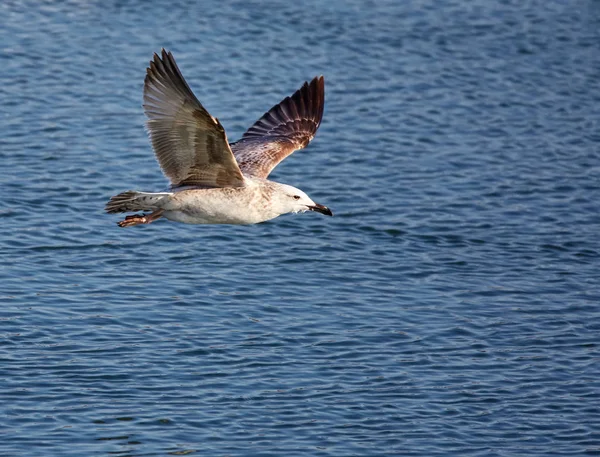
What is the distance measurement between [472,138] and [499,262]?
4888mm

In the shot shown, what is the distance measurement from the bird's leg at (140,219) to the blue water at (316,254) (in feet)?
4.58

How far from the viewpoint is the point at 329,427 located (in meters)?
10.3

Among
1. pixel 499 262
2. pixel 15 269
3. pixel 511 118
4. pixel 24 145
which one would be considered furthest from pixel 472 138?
pixel 15 269

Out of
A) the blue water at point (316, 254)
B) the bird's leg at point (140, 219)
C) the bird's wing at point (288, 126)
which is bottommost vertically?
the blue water at point (316, 254)

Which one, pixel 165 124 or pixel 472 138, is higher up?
pixel 165 124

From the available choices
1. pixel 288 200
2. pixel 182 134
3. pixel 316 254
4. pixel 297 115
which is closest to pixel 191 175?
→ pixel 182 134

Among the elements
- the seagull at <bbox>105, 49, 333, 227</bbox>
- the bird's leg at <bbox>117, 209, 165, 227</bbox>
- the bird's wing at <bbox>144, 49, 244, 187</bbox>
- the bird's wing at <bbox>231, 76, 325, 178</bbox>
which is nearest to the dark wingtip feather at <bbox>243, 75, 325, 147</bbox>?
the bird's wing at <bbox>231, 76, 325, 178</bbox>

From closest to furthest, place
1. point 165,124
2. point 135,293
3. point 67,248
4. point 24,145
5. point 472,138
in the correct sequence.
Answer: point 165,124 < point 135,293 < point 67,248 < point 24,145 < point 472,138

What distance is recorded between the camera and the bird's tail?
10.5 meters

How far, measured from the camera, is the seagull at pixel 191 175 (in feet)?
32.9

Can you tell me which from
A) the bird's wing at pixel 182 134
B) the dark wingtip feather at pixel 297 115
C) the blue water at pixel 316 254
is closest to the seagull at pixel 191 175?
the bird's wing at pixel 182 134

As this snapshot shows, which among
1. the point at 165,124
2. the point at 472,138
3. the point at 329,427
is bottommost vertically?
the point at 329,427

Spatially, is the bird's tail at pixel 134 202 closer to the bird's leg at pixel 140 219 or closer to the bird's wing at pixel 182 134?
the bird's leg at pixel 140 219

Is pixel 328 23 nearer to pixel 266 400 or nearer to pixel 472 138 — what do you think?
pixel 472 138
